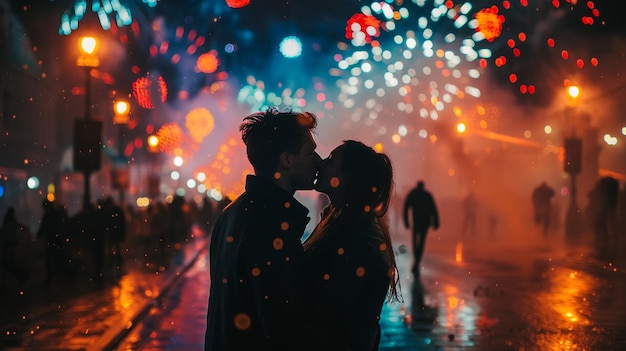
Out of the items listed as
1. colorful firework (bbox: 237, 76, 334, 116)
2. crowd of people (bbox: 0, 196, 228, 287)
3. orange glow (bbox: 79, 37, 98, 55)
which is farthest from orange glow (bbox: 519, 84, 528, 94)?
orange glow (bbox: 79, 37, 98, 55)

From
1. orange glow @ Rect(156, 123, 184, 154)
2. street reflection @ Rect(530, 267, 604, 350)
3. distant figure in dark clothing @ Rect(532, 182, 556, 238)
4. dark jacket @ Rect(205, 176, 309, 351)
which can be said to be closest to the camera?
dark jacket @ Rect(205, 176, 309, 351)

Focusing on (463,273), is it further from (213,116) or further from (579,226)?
(213,116)

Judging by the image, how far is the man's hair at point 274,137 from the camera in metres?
3.22

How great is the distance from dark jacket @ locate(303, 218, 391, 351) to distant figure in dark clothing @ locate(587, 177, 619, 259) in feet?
59.0

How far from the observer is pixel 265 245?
296 centimetres

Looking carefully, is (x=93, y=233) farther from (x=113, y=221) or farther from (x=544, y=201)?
(x=544, y=201)

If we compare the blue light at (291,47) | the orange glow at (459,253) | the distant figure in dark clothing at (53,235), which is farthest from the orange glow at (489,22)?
the distant figure in dark clothing at (53,235)

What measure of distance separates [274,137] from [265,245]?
1.52ft

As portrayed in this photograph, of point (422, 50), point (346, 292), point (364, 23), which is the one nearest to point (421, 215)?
point (364, 23)

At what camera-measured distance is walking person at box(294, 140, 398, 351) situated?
3000mm

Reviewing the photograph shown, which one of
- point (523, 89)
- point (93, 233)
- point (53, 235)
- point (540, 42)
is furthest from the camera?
point (523, 89)

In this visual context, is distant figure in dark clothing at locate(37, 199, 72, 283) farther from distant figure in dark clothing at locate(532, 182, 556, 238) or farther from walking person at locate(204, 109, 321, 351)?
distant figure in dark clothing at locate(532, 182, 556, 238)

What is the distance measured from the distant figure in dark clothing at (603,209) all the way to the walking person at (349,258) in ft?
58.3

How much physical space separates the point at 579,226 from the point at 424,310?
53.2ft
